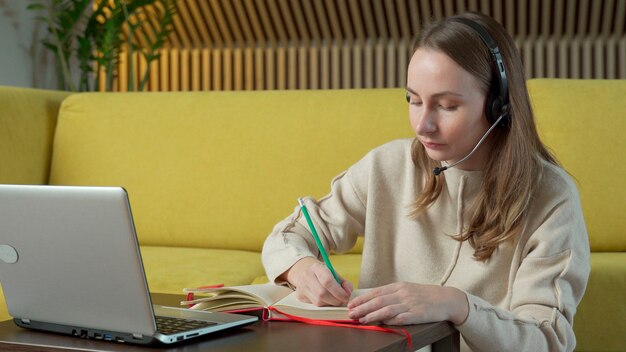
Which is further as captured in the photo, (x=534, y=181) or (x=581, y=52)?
(x=581, y=52)

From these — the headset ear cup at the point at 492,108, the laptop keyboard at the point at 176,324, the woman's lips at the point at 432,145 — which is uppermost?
the headset ear cup at the point at 492,108

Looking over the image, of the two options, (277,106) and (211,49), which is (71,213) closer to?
(277,106)

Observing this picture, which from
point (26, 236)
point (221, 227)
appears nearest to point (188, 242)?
point (221, 227)

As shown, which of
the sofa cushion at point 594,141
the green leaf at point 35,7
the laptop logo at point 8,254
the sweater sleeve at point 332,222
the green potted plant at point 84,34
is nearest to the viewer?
the laptop logo at point 8,254

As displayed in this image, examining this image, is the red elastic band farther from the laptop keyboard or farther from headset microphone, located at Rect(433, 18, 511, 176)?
headset microphone, located at Rect(433, 18, 511, 176)

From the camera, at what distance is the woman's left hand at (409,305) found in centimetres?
104

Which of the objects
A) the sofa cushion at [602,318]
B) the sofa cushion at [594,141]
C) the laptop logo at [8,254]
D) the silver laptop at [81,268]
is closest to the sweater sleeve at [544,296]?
the silver laptop at [81,268]

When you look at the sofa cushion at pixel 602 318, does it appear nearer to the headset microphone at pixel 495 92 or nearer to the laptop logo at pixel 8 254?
the headset microphone at pixel 495 92

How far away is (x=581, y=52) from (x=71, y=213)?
4858 millimetres

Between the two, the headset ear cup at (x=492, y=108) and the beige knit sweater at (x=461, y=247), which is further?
the headset ear cup at (x=492, y=108)

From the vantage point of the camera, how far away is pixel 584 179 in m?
2.34

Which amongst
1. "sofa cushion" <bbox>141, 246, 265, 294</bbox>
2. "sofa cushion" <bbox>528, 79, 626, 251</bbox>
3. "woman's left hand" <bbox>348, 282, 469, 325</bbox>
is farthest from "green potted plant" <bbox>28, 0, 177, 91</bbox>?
"woman's left hand" <bbox>348, 282, 469, 325</bbox>

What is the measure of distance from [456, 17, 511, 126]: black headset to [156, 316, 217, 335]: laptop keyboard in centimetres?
55

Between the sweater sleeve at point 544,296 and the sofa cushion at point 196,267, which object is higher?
the sweater sleeve at point 544,296
